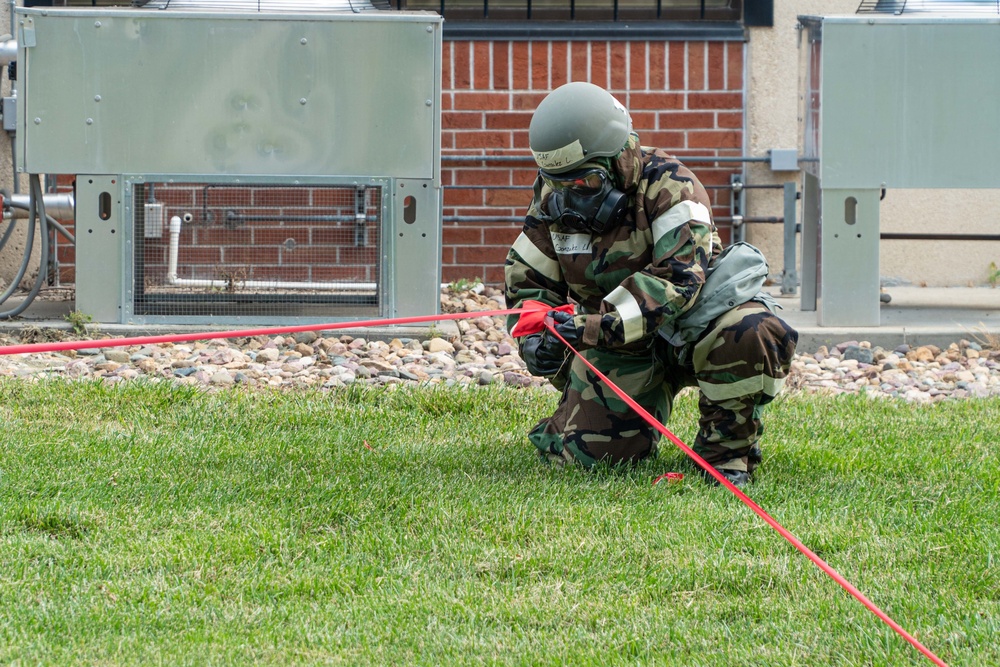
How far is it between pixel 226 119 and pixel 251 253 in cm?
91

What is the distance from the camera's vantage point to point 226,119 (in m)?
6.05

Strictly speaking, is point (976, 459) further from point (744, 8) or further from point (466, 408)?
point (744, 8)

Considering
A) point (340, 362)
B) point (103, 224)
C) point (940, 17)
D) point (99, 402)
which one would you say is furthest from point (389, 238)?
point (940, 17)

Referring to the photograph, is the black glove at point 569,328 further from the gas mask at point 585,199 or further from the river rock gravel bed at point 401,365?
the river rock gravel bed at point 401,365

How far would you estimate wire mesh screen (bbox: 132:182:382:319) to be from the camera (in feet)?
20.9

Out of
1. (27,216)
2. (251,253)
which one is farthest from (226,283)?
(27,216)

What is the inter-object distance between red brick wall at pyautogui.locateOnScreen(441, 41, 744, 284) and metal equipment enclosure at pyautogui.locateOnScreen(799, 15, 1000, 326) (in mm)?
1877

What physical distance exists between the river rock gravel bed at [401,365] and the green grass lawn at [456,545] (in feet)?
2.53

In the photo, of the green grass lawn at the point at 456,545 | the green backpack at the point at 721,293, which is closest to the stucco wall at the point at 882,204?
the green grass lawn at the point at 456,545

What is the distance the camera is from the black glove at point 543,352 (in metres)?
3.66

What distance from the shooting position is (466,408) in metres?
4.67

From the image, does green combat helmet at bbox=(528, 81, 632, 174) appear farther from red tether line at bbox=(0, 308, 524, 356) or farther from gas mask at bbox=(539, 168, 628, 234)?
red tether line at bbox=(0, 308, 524, 356)

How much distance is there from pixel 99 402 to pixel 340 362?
1.31 m

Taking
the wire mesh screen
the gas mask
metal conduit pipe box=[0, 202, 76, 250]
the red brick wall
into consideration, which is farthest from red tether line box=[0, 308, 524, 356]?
the red brick wall
